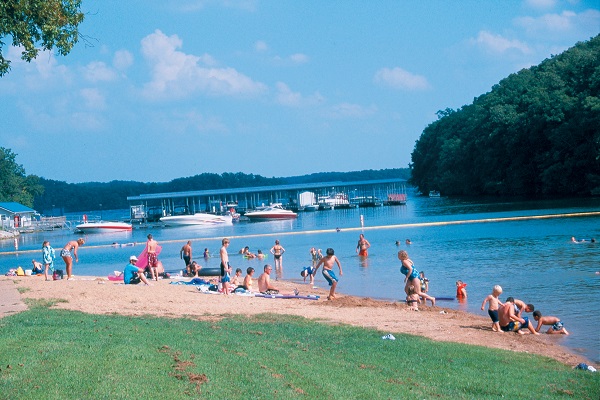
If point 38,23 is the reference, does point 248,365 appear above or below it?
below

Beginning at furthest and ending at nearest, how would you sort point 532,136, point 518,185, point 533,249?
point 518,185, point 532,136, point 533,249

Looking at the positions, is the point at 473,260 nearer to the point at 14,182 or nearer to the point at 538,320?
the point at 538,320

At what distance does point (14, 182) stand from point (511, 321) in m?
118

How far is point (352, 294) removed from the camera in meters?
24.1

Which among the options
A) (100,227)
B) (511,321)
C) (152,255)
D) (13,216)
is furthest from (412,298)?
(13,216)

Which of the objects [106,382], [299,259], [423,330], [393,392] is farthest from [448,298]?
[299,259]

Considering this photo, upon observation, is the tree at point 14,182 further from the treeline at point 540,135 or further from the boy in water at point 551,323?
the boy in water at point 551,323

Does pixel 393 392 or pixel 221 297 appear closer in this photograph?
pixel 393 392

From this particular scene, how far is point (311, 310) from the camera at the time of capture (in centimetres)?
1894

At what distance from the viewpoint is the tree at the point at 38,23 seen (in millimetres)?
11203

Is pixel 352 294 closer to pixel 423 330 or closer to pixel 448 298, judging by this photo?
pixel 448 298

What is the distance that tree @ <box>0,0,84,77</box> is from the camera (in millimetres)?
11203

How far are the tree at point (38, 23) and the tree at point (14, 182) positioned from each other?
114m

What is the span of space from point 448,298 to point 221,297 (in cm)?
696
